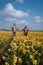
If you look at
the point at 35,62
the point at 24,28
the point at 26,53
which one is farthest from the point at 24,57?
the point at 24,28

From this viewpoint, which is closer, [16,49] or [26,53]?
[26,53]

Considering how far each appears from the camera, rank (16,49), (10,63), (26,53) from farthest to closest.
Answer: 1. (16,49)
2. (26,53)
3. (10,63)

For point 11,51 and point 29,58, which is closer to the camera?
point 29,58

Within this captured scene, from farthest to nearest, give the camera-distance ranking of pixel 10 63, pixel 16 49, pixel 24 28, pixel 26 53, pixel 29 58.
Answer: pixel 24 28
pixel 16 49
pixel 26 53
pixel 29 58
pixel 10 63

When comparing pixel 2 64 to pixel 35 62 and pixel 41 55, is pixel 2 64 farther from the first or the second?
pixel 41 55

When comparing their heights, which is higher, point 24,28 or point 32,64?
point 24,28

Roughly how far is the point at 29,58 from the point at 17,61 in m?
0.85

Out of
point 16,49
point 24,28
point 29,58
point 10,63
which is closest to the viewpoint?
point 10,63

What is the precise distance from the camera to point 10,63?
9.95 meters

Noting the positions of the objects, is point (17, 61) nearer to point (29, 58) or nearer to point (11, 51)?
point (29, 58)

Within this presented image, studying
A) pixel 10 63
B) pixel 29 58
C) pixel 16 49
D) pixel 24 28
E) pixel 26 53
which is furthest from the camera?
pixel 24 28

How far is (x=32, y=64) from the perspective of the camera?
10.4 meters

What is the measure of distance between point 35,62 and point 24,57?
52.1 inches

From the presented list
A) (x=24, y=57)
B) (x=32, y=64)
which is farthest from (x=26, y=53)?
(x=32, y=64)
